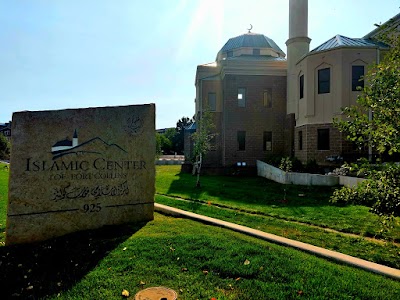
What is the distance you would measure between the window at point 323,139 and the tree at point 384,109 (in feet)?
50.2

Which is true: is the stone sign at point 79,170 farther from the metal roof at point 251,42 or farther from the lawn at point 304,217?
the metal roof at point 251,42

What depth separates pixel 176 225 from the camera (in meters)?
7.08

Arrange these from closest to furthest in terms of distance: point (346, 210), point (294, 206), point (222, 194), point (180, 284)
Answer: point (180, 284), point (346, 210), point (294, 206), point (222, 194)

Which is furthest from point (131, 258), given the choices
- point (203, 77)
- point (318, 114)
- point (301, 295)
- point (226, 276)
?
point (203, 77)

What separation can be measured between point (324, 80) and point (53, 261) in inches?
750

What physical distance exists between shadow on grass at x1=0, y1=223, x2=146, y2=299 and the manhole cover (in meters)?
1.10

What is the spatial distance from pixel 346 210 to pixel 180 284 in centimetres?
754

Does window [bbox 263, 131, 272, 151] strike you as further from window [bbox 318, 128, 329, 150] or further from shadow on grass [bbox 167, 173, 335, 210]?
shadow on grass [bbox 167, 173, 335, 210]

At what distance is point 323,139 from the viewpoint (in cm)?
1941

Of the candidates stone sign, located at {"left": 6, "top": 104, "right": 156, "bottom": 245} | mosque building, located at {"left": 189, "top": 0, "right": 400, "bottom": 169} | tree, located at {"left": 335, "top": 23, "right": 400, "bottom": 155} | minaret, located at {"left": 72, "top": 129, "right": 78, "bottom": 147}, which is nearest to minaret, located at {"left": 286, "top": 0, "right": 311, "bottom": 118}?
mosque building, located at {"left": 189, "top": 0, "right": 400, "bottom": 169}

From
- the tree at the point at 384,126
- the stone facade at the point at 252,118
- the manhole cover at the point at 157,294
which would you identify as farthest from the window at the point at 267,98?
the manhole cover at the point at 157,294

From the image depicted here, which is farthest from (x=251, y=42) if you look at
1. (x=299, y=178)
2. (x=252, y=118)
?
(x=299, y=178)

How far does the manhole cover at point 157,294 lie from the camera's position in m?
3.82

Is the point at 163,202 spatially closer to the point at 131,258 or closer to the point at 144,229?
the point at 144,229
